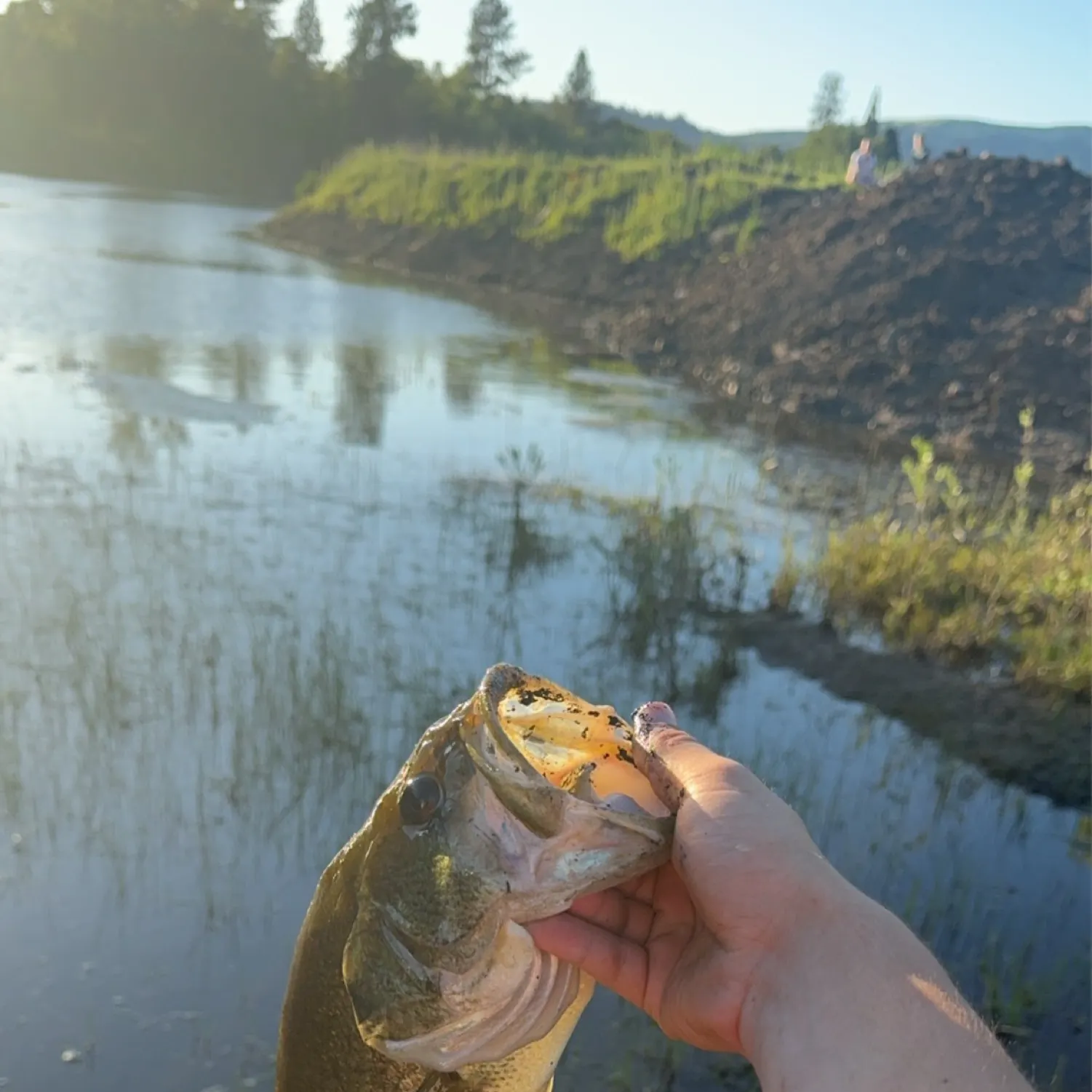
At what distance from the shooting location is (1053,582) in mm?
7406

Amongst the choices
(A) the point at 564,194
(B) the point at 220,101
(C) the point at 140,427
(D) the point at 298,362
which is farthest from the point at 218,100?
(C) the point at 140,427

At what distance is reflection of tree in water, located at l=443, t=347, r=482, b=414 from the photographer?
46.6ft

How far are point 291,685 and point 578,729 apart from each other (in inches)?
153

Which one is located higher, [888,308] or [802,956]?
[888,308]

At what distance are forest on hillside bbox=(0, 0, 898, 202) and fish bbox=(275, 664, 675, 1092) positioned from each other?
50464 millimetres

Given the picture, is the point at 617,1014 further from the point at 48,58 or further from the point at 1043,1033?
the point at 48,58

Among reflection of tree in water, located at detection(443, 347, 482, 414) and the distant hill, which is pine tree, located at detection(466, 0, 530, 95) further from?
reflection of tree in water, located at detection(443, 347, 482, 414)

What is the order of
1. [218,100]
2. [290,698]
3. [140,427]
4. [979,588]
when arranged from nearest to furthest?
1. [290,698]
2. [979,588]
3. [140,427]
4. [218,100]

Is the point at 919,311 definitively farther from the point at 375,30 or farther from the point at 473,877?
the point at 375,30

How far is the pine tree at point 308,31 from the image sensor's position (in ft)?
225

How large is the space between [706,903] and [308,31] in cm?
7905

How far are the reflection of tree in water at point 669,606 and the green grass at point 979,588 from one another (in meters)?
→ 1.06

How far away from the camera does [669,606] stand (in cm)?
735

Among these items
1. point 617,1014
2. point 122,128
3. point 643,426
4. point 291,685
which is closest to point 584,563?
point 291,685
